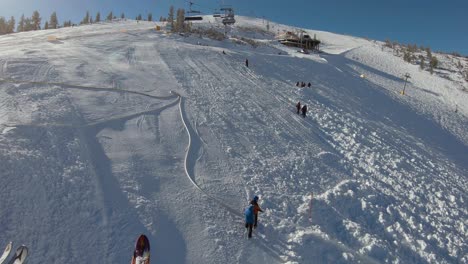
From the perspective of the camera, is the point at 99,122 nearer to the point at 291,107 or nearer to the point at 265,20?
the point at 291,107

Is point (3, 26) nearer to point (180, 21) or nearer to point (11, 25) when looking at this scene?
point (11, 25)

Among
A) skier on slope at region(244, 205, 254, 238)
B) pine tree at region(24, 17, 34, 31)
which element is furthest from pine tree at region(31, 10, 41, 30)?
skier on slope at region(244, 205, 254, 238)

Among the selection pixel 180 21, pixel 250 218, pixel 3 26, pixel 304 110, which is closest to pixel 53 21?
pixel 3 26

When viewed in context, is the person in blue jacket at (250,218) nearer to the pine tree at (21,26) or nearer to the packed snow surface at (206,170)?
the packed snow surface at (206,170)

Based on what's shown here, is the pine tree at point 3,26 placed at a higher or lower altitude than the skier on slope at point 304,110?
higher

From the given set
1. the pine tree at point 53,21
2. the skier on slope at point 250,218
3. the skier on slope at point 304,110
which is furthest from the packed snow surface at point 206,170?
the pine tree at point 53,21

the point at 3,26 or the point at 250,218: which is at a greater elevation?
the point at 3,26

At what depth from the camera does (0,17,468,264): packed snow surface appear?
10438 millimetres

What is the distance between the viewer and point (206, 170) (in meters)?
14.5

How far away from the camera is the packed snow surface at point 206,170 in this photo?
1044 cm

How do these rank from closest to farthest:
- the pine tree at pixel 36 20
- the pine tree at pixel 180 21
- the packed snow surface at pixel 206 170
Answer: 1. the packed snow surface at pixel 206 170
2. the pine tree at pixel 180 21
3. the pine tree at pixel 36 20

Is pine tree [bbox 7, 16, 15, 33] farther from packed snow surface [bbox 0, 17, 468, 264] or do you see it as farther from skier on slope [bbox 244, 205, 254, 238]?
skier on slope [bbox 244, 205, 254, 238]

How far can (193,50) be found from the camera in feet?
120

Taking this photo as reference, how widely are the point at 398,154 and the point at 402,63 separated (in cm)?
4517
